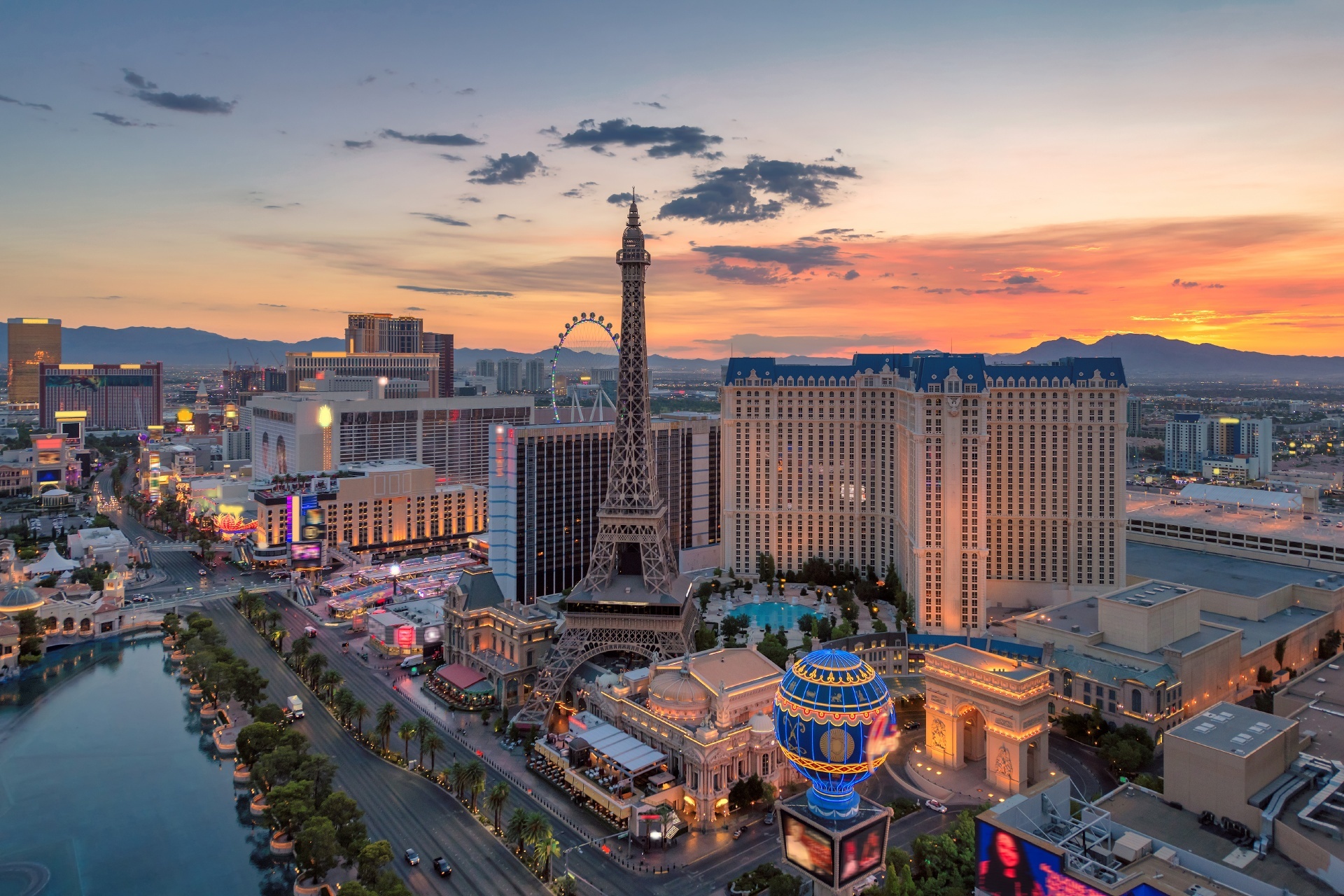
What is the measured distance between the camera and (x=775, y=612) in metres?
94.6

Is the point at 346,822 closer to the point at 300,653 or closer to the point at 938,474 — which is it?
the point at 300,653

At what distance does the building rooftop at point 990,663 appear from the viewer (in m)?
63.1

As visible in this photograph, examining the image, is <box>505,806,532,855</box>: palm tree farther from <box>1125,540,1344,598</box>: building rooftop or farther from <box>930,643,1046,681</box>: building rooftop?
<box>1125,540,1344,598</box>: building rooftop

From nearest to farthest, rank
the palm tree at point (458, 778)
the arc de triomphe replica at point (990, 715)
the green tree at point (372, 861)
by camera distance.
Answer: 1. the green tree at point (372, 861)
2. the palm tree at point (458, 778)
3. the arc de triomphe replica at point (990, 715)

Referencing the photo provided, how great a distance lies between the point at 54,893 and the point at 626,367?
2386 inches

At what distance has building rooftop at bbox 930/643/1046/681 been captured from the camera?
63.1 metres

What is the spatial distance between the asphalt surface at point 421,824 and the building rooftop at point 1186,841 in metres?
35.3

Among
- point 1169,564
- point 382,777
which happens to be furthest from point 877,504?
point 382,777

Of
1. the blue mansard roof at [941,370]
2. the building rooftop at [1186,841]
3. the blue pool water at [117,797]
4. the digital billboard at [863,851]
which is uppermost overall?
the blue mansard roof at [941,370]

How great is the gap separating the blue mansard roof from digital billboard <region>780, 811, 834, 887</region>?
57125 millimetres

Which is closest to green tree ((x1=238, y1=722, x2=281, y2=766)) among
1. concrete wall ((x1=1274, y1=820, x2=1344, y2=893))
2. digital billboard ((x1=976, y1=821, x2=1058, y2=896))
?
digital billboard ((x1=976, y1=821, x2=1058, y2=896))

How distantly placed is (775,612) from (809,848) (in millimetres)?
48635

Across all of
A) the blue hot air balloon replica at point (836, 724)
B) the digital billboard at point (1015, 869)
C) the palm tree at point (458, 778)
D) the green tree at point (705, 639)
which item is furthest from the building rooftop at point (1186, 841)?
the palm tree at point (458, 778)

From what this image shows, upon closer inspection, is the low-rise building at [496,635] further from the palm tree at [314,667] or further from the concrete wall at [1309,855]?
the concrete wall at [1309,855]
